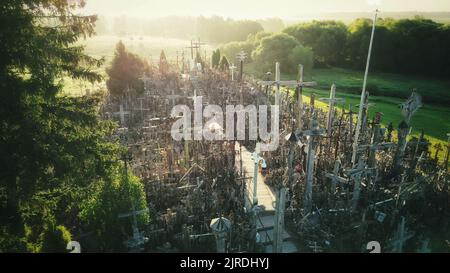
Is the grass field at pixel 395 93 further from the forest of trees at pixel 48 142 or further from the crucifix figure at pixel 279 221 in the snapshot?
the forest of trees at pixel 48 142

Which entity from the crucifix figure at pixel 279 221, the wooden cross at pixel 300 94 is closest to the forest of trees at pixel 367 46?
the wooden cross at pixel 300 94

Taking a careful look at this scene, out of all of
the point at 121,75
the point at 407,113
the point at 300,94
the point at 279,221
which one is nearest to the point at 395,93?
the point at 300,94

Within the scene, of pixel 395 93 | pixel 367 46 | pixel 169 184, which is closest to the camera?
pixel 169 184

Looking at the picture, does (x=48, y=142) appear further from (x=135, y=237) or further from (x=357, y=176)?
(x=357, y=176)

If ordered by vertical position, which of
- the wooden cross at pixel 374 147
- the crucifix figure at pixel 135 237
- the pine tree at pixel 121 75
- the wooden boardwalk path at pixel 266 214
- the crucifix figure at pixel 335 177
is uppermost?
the pine tree at pixel 121 75

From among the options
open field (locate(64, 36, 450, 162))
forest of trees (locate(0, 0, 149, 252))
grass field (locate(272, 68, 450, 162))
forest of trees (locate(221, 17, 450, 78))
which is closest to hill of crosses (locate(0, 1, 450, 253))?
forest of trees (locate(0, 0, 149, 252))
